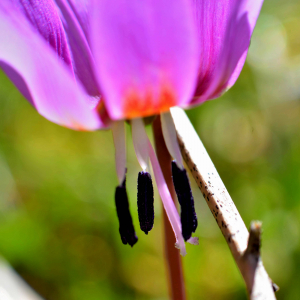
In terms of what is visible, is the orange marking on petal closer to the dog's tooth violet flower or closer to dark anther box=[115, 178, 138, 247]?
the dog's tooth violet flower

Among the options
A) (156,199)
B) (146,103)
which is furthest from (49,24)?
(156,199)

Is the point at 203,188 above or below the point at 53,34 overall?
below

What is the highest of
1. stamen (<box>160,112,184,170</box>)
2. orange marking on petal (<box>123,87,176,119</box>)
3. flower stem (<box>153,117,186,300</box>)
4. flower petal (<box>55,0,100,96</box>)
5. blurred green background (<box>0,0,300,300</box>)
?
flower petal (<box>55,0,100,96</box>)

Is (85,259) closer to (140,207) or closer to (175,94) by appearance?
(140,207)

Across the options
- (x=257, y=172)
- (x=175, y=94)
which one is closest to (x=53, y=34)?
(x=175, y=94)

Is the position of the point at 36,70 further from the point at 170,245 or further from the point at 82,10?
the point at 170,245

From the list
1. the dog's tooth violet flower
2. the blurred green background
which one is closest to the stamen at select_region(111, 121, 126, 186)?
the dog's tooth violet flower
